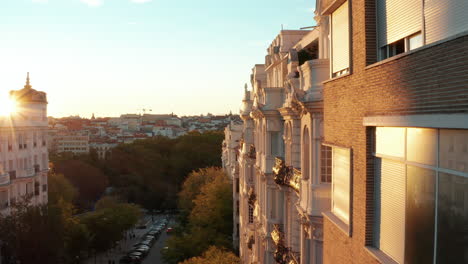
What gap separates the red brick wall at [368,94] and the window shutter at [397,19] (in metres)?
0.19

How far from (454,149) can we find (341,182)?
12.5 ft

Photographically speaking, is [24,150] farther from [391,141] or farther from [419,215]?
[419,215]

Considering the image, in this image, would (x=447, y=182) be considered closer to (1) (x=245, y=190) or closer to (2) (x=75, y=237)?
(1) (x=245, y=190)

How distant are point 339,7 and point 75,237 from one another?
43.0 m

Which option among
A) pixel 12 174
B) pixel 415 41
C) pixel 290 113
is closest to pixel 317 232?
pixel 290 113

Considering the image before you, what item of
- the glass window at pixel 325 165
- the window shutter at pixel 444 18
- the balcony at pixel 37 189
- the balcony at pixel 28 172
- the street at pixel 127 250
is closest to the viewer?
the window shutter at pixel 444 18

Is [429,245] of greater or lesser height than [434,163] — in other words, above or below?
below

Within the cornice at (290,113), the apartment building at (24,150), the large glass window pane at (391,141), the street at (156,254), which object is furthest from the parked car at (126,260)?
the large glass window pane at (391,141)

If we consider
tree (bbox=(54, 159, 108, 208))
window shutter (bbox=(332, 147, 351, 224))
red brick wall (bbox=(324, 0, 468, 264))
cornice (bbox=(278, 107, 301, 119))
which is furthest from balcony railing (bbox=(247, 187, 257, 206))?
tree (bbox=(54, 159, 108, 208))

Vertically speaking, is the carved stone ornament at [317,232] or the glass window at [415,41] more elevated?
the glass window at [415,41]

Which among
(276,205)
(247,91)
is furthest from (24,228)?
(276,205)

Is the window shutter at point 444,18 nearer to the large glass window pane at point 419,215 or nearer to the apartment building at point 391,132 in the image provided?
the apartment building at point 391,132

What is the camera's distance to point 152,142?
105 meters

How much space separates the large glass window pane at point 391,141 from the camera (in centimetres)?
638
